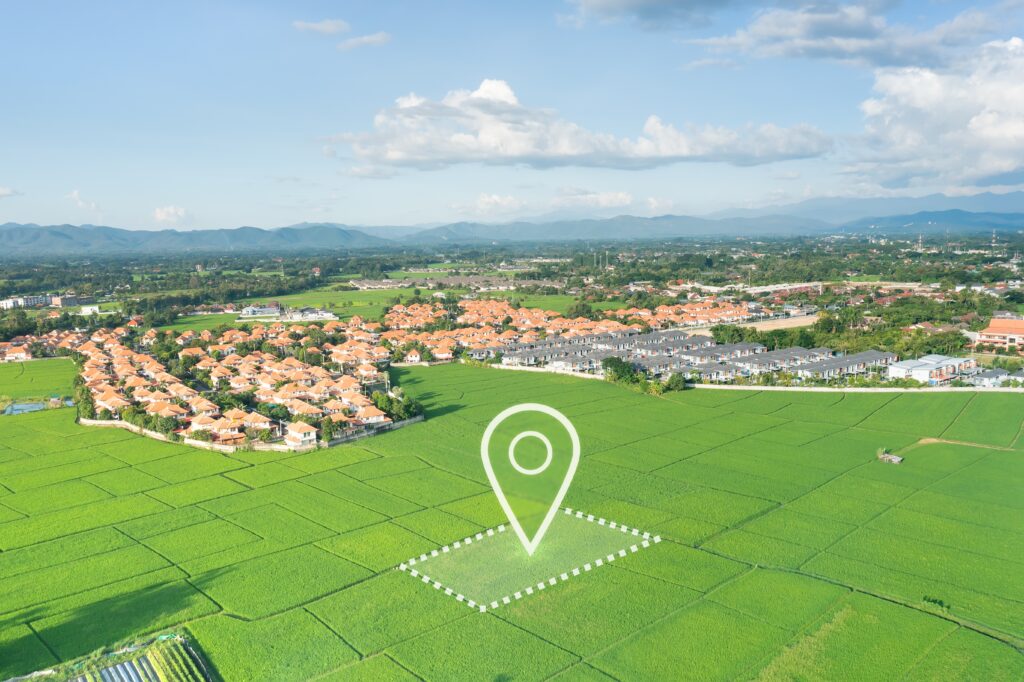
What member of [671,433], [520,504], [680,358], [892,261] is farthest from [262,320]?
[892,261]

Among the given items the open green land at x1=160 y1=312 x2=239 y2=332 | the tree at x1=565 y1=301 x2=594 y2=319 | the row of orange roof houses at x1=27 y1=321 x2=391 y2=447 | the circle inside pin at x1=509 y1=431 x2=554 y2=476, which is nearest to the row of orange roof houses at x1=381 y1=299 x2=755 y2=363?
the tree at x1=565 y1=301 x2=594 y2=319

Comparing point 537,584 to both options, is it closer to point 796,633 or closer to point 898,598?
point 796,633

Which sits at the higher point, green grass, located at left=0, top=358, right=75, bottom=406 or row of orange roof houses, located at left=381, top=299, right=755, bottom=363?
row of orange roof houses, located at left=381, top=299, right=755, bottom=363

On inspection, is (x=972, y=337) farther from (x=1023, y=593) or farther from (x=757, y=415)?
(x=1023, y=593)

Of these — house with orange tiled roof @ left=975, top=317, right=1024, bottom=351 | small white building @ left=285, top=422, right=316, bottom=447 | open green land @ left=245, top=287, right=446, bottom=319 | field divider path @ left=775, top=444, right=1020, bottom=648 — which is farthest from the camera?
open green land @ left=245, top=287, right=446, bottom=319

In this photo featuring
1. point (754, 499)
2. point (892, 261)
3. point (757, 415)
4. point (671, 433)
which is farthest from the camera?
point (892, 261)

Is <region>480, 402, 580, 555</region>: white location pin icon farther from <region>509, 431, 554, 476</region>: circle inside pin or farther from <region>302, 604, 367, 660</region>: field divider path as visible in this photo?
<region>302, 604, 367, 660</region>: field divider path
